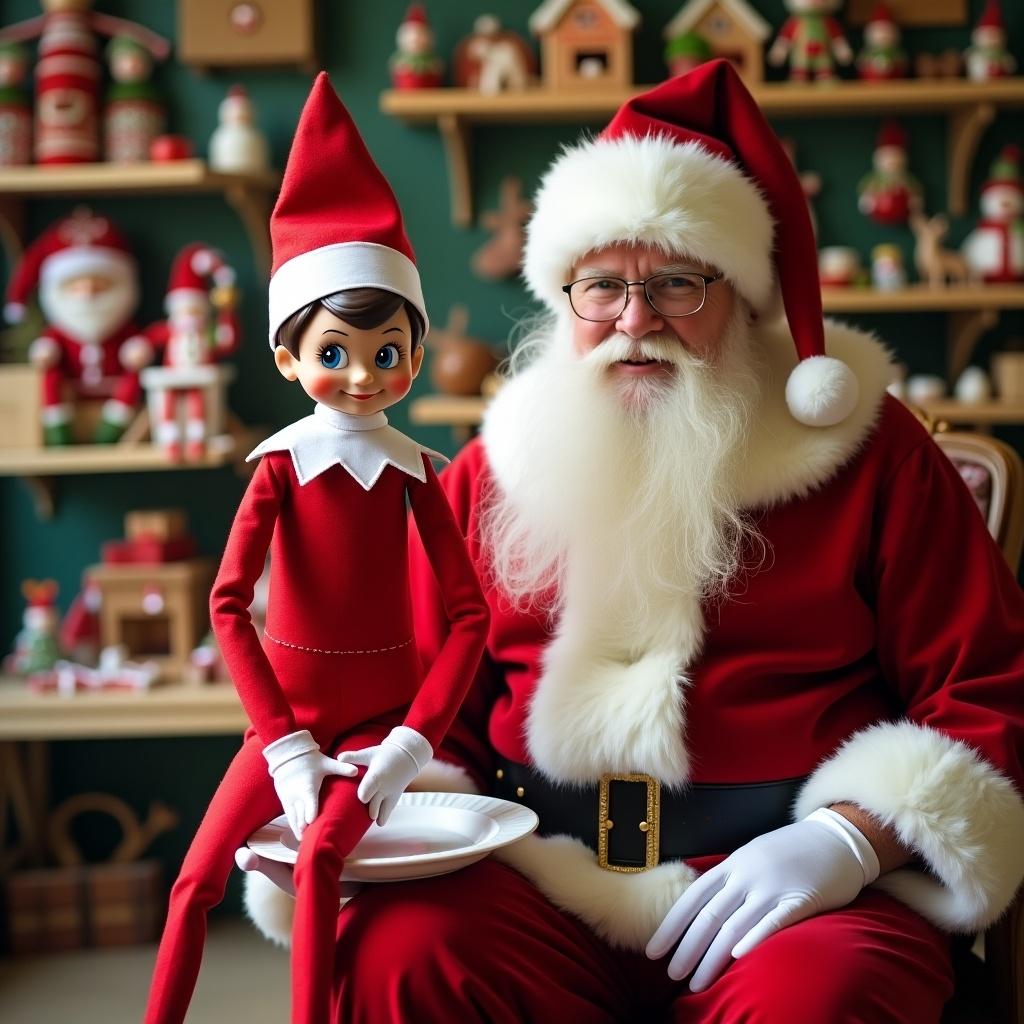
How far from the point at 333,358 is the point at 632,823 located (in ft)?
1.98

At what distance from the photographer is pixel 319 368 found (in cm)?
113

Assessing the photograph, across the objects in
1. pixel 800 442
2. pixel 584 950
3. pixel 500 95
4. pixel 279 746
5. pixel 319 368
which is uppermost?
pixel 500 95

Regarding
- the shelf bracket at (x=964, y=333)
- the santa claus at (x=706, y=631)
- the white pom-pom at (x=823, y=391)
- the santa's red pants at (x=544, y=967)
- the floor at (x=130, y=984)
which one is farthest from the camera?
the shelf bracket at (x=964, y=333)

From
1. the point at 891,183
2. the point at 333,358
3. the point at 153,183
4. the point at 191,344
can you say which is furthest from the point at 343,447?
the point at 891,183

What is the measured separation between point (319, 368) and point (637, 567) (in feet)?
1.53

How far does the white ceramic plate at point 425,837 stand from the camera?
42.9 inches

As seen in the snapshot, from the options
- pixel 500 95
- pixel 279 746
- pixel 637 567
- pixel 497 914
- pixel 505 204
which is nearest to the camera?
pixel 279 746

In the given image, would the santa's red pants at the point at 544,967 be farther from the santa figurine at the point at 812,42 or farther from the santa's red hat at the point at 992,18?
the santa's red hat at the point at 992,18

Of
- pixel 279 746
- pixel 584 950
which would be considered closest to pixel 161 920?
pixel 584 950

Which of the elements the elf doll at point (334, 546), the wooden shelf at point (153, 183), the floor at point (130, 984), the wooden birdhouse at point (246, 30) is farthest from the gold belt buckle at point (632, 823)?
the wooden birdhouse at point (246, 30)

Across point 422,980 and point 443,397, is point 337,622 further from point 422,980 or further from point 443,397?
point 443,397

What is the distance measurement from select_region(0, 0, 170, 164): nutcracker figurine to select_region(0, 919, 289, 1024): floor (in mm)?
1636

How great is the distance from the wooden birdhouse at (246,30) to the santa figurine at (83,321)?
428mm

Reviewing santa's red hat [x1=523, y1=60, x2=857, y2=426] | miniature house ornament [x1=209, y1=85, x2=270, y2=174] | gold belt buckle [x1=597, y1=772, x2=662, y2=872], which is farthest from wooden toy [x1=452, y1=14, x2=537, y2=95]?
gold belt buckle [x1=597, y1=772, x2=662, y2=872]
